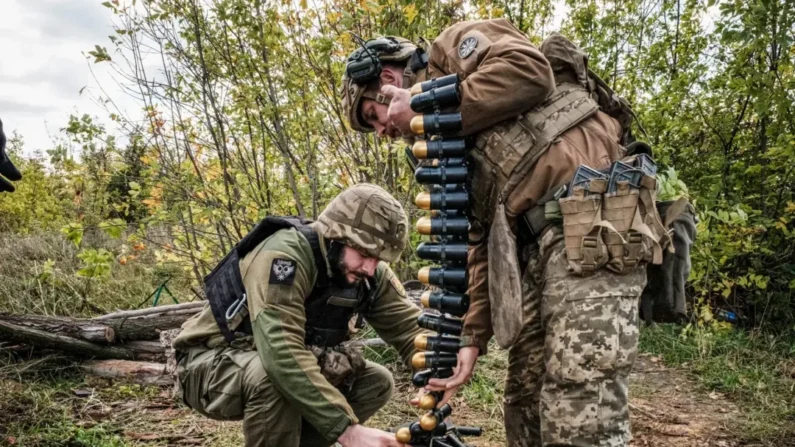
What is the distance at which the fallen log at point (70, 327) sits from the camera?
5.00m

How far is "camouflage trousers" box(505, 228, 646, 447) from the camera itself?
203cm

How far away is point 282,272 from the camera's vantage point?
2.79 metres

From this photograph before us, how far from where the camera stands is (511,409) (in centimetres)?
261

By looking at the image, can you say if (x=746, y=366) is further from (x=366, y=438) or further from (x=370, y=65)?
(x=370, y=65)

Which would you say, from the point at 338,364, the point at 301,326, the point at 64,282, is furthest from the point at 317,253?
the point at 64,282

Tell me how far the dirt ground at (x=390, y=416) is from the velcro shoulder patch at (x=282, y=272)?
154cm

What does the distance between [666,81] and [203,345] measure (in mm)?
6092

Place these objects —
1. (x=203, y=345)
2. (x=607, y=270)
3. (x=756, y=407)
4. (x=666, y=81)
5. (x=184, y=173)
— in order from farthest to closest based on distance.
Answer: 1. (x=666, y=81)
2. (x=184, y=173)
3. (x=756, y=407)
4. (x=203, y=345)
5. (x=607, y=270)

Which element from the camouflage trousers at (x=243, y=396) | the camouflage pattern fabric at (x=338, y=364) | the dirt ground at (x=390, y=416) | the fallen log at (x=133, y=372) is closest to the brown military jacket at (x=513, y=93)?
the camouflage pattern fabric at (x=338, y=364)

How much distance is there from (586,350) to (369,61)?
149 cm

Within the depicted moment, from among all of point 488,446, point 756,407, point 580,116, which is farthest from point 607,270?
point 756,407

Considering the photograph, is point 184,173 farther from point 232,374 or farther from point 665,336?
point 665,336

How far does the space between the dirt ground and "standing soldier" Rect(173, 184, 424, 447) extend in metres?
0.94

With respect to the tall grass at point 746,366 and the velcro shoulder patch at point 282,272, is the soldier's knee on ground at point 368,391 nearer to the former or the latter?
the velcro shoulder patch at point 282,272
